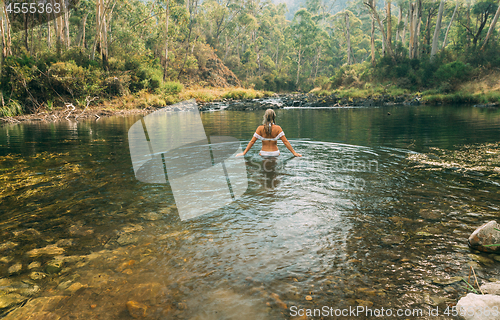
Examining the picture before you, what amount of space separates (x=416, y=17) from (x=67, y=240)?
1761 inches

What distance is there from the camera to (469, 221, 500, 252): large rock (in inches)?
145

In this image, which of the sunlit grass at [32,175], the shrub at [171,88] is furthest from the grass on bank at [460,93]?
the sunlit grass at [32,175]

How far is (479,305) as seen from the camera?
2646 millimetres

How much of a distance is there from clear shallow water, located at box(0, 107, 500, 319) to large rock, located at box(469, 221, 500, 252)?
0.12 meters

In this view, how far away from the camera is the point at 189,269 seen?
3.59m

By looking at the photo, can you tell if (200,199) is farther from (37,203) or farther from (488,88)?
(488,88)

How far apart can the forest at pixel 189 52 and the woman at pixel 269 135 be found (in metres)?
23.2

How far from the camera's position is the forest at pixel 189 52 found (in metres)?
27.6

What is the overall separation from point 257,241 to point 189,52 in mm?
62372

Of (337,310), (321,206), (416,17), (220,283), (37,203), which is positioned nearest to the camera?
(337,310)

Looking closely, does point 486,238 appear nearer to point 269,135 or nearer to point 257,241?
point 257,241

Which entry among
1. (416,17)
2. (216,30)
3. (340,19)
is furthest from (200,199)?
(340,19)

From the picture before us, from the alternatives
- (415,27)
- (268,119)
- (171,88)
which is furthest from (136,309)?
(415,27)

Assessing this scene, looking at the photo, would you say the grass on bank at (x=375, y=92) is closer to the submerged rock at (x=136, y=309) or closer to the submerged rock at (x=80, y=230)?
the submerged rock at (x=80, y=230)
